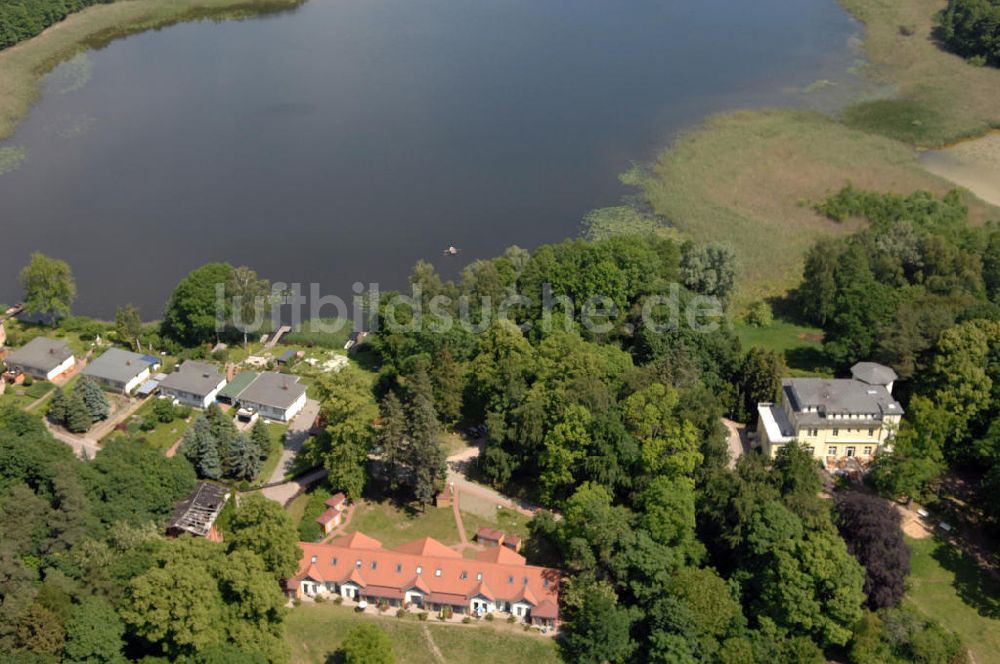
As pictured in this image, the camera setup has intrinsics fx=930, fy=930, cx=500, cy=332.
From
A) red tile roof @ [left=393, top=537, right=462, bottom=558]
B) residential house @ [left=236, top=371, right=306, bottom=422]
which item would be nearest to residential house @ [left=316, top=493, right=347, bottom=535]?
red tile roof @ [left=393, top=537, right=462, bottom=558]

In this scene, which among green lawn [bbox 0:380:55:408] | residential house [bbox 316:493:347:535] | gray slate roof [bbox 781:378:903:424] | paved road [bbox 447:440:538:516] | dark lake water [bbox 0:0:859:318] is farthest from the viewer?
dark lake water [bbox 0:0:859:318]

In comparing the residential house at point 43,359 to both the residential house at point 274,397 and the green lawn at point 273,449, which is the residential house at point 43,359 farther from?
the green lawn at point 273,449

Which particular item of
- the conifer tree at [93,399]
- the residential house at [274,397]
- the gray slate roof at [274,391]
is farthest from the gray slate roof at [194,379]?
the conifer tree at [93,399]

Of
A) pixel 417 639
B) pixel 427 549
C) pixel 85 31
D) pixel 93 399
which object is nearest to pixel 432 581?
pixel 427 549

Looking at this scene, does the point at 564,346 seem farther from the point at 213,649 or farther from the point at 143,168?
the point at 143,168

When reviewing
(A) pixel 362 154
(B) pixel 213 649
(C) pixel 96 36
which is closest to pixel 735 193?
(A) pixel 362 154

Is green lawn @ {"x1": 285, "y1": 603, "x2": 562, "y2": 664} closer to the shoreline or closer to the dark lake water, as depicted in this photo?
the dark lake water
